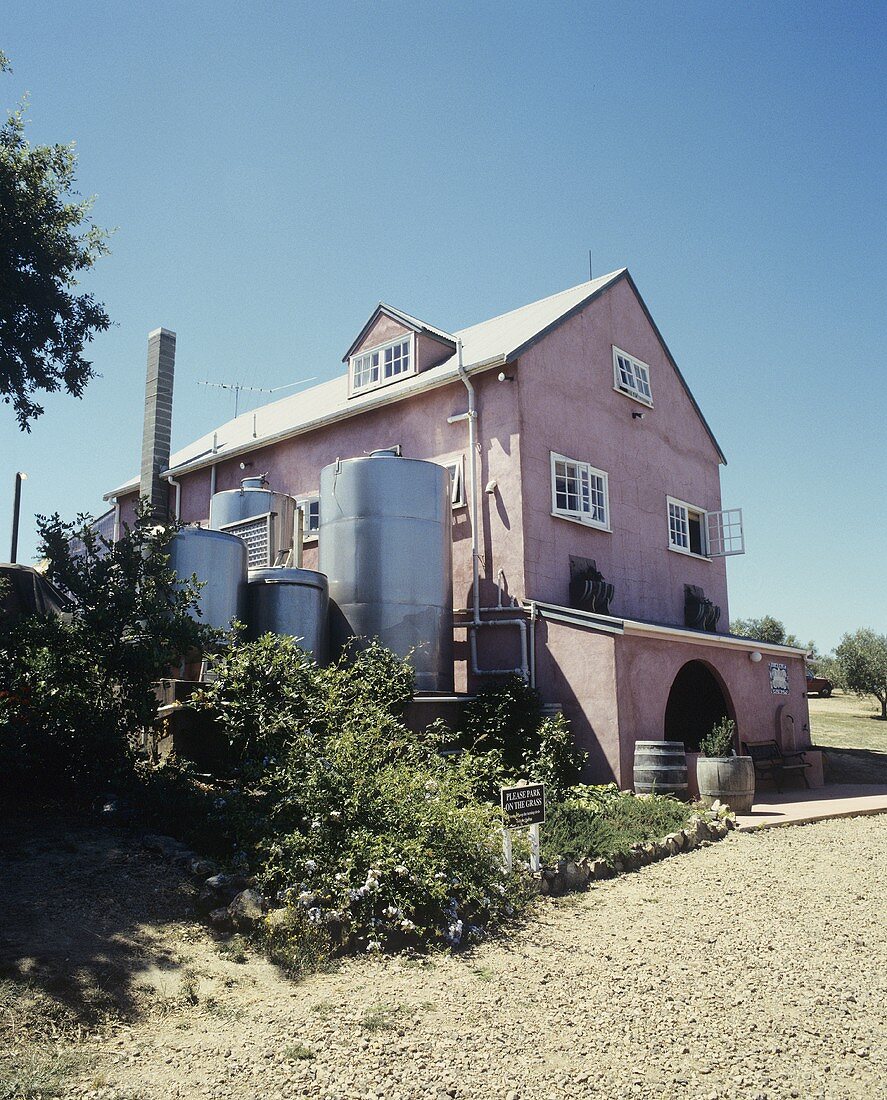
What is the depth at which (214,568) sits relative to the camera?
1224 cm

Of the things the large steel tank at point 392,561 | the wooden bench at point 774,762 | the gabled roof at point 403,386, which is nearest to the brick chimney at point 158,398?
the gabled roof at point 403,386

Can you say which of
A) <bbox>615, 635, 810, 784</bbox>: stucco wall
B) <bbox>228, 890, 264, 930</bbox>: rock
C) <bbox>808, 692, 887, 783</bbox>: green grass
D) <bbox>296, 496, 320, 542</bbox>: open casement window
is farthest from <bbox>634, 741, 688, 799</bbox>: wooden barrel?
<bbox>296, 496, 320, 542</bbox>: open casement window

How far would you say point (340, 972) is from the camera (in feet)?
18.9

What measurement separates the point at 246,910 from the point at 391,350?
1383cm

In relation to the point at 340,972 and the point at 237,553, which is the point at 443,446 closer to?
the point at 237,553

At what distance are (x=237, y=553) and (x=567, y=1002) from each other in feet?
27.8

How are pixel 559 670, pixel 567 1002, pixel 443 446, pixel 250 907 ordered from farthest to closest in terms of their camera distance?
pixel 443 446 < pixel 559 670 < pixel 250 907 < pixel 567 1002

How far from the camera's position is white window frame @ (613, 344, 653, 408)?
1816cm

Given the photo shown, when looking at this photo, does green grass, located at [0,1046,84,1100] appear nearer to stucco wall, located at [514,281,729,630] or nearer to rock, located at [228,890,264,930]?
Answer: rock, located at [228,890,264,930]

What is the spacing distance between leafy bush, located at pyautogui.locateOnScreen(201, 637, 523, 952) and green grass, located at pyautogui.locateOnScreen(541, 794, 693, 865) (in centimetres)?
108

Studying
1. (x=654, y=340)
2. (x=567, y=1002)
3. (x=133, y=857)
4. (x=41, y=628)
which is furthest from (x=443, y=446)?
(x=567, y=1002)

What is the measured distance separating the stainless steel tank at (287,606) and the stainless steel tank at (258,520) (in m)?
2.05

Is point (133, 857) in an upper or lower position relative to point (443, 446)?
lower

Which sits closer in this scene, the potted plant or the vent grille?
the potted plant
